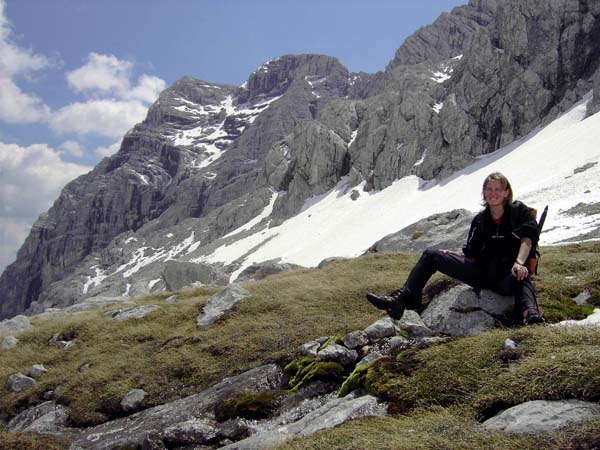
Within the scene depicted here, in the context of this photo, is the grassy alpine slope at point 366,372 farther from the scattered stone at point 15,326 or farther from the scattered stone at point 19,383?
the scattered stone at point 15,326

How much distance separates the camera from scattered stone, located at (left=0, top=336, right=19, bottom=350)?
16484mm

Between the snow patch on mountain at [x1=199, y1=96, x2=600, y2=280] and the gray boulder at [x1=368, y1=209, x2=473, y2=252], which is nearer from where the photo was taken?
the gray boulder at [x1=368, y1=209, x2=473, y2=252]

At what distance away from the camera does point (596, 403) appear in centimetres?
502

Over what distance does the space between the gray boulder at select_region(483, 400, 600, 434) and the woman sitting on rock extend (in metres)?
3.06

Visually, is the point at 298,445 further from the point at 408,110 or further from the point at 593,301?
the point at 408,110

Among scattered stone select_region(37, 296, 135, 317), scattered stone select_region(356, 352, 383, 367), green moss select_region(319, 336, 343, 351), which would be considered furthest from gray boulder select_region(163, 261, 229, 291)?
scattered stone select_region(356, 352, 383, 367)

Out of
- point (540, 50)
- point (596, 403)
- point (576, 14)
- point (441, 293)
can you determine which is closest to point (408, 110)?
point (540, 50)

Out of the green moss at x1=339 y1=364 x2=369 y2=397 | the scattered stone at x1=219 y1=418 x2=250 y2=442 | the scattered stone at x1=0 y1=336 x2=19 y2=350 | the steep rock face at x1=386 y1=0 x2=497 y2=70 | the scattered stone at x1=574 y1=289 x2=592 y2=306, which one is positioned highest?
the steep rock face at x1=386 y1=0 x2=497 y2=70

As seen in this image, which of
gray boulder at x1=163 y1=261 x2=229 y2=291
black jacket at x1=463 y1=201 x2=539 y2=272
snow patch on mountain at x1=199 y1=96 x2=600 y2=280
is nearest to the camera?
black jacket at x1=463 y1=201 x2=539 y2=272

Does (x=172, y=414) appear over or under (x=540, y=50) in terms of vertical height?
under

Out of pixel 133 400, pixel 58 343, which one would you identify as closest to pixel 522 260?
pixel 133 400

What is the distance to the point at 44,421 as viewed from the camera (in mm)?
11312

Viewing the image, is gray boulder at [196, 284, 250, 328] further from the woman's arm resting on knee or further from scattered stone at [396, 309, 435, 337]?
the woman's arm resting on knee

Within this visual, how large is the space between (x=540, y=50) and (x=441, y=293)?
8595 centimetres
